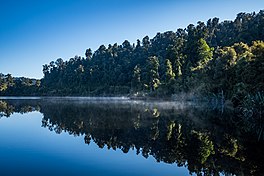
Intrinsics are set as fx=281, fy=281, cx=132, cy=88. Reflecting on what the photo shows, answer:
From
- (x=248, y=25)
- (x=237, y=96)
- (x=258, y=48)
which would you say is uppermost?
(x=248, y=25)

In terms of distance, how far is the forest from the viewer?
108ft

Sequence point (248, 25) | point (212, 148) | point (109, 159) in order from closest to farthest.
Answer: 1. point (109, 159)
2. point (212, 148)
3. point (248, 25)

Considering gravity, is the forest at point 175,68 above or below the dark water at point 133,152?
→ above

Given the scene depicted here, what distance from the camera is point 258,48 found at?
28453mm

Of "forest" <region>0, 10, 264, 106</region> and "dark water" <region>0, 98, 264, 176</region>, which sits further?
"forest" <region>0, 10, 264, 106</region>

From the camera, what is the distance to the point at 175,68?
66.6 m

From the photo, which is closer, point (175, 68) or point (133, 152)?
point (133, 152)

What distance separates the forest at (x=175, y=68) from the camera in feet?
108

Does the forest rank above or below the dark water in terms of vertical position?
above

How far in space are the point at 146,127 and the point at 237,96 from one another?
15.2 m

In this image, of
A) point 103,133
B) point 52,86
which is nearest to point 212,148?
point 103,133

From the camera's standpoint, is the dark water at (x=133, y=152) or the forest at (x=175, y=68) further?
the forest at (x=175, y=68)

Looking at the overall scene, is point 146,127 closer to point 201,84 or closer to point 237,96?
point 237,96

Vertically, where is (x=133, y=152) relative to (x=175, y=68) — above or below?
below
